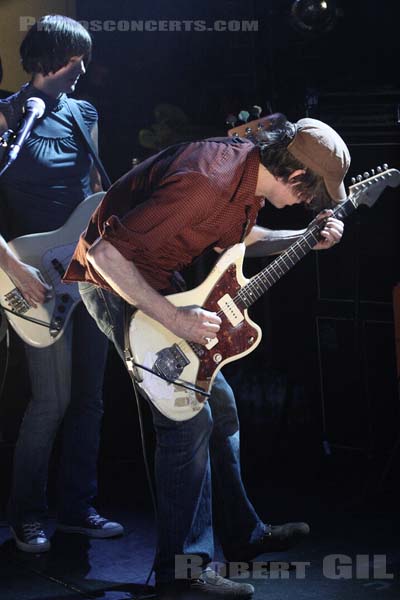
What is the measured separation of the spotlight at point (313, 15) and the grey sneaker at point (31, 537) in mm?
3072

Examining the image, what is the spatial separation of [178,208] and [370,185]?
3.37ft

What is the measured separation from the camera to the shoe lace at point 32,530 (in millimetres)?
3607

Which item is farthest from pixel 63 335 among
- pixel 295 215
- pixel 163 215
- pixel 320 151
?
pixel 295 215

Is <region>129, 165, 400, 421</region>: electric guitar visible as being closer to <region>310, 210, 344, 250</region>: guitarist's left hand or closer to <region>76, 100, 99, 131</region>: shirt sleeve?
<region>310, 210, 344, 250</region>: guitarist's left hand

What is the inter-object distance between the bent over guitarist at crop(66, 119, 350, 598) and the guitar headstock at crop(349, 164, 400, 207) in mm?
333

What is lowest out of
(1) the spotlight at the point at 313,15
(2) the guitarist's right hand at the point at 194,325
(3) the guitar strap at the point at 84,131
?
(2) the guitarist's right hand at the point at 194,325

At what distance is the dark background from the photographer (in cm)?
496

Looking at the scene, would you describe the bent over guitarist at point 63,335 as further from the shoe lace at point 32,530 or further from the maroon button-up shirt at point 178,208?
the maroon button-up shirt at point 178,208

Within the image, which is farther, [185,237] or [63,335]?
[63,335]

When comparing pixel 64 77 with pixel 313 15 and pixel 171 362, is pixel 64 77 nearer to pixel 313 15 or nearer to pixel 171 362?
pixel 171 362

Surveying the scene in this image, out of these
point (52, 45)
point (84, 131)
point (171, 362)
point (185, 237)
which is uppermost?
point (52, 45)

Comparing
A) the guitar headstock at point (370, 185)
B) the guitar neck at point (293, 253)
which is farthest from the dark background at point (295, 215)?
the guitar neck at point (293, 253)

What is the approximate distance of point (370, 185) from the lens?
142 inches

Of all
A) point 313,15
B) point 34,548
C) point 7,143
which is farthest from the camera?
point 313,15
